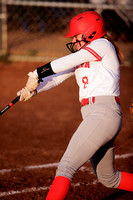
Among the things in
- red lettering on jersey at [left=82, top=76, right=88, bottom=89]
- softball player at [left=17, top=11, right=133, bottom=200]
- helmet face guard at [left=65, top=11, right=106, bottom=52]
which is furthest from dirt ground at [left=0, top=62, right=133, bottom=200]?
helmet face guard at [left=65, top=11, right=106, bottom=52]

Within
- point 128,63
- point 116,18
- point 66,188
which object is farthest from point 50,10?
point 66,188

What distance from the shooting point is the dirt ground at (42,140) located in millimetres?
3576

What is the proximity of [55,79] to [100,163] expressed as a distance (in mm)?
1026

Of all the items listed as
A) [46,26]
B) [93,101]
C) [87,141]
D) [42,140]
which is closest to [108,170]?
[87,141]

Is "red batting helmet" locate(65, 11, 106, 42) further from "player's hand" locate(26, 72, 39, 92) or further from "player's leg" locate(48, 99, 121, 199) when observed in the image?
"player's leg" locate(48, 99, 121, 199)

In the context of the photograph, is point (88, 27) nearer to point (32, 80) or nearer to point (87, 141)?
point (32, 80)

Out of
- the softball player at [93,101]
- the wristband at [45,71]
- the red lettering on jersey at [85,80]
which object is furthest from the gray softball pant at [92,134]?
the wristband at [45,71]

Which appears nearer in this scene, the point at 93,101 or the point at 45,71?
the point at 93,101

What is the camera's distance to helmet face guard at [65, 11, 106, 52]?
2.81m

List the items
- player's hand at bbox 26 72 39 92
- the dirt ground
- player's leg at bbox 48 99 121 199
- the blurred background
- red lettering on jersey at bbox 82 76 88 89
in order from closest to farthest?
player's leg at bbox 48 99 121 199, red lettering on jersey at bbox 82 76 88 89, player's hand at bbox 26 72 39 92, the dirt ground, the blurred background

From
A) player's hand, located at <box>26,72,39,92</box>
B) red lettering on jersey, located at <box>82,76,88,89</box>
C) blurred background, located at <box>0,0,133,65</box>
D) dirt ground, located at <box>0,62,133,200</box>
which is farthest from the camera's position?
blurred background, located at <box>0,0,133,65</box>

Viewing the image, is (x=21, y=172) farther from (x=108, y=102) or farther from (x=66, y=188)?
(x=108, y=102)

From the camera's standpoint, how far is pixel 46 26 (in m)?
15.0

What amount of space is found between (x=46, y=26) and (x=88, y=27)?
12600 mm
